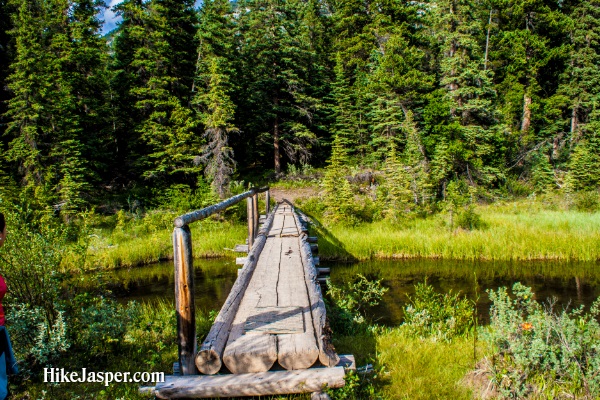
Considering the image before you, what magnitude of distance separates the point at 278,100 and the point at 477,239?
20063 millimetres

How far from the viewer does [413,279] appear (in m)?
12.0

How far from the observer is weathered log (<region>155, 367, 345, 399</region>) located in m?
3.06

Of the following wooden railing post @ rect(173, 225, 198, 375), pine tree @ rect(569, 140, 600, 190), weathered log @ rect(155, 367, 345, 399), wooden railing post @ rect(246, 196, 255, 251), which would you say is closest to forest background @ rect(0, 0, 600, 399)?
pine tree @ rect(569, 140, 600, 190)

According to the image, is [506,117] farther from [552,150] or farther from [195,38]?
[195,38]

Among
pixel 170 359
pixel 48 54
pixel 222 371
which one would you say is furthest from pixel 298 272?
pixel 48 54

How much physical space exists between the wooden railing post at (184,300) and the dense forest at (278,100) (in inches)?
596

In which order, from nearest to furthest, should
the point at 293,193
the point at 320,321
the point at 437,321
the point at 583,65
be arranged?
the point at 320,321 < the point at 437,321 < the point at 293,193 < the point at 583,65

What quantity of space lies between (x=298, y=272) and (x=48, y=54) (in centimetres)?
2355

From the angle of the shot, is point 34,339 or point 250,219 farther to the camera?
point 250,219

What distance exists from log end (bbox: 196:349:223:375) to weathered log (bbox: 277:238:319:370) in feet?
1.69

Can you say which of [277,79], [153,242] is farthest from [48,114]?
[277,79]

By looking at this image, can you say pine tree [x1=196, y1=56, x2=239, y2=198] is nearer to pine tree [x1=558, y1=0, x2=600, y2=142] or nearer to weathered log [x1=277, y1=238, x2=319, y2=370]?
weathered log [x1=277, y1=238, x2=319, y2=370]

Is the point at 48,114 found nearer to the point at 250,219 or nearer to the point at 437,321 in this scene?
the point at 250,219

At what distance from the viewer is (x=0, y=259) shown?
16.1 ft
